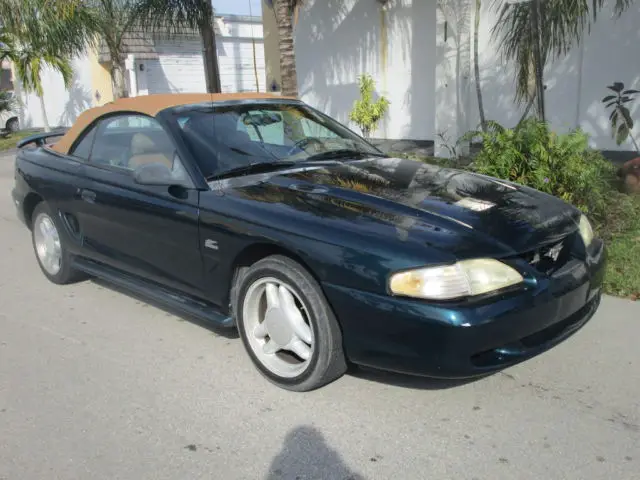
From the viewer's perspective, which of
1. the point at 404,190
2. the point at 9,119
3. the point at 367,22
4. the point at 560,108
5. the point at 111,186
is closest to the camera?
the point at 404,190

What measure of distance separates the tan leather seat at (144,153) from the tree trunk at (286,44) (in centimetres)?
533

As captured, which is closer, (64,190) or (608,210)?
(64,190)

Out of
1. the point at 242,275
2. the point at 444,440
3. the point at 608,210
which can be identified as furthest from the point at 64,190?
the point at 608,210

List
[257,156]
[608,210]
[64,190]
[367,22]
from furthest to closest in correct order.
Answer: [367,22], [608,210], [64,190], [257,156]

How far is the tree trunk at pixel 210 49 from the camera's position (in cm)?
1273

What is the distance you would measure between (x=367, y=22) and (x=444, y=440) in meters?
11.8

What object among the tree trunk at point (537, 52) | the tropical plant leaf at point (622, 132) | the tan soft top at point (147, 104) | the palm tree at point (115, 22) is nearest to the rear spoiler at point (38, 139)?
the tan soft top at point (147, 104)

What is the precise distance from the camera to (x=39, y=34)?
53.3 feet

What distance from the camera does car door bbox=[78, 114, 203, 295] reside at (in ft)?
12.7

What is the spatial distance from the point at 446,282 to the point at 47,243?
3.89 m

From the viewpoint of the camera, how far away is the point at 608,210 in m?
6.25

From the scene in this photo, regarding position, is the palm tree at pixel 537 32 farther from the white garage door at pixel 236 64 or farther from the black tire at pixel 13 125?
the black tire at pixel 13 125

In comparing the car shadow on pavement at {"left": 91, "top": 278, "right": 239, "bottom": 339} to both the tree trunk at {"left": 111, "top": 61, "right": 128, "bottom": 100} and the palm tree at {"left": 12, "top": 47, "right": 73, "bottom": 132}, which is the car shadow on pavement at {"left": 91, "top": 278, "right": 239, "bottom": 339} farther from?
the palm tree at {"left": 12, "top": 47, "right": 73, "bottom": 132}

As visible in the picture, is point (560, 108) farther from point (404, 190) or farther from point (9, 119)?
point (9, 119)
